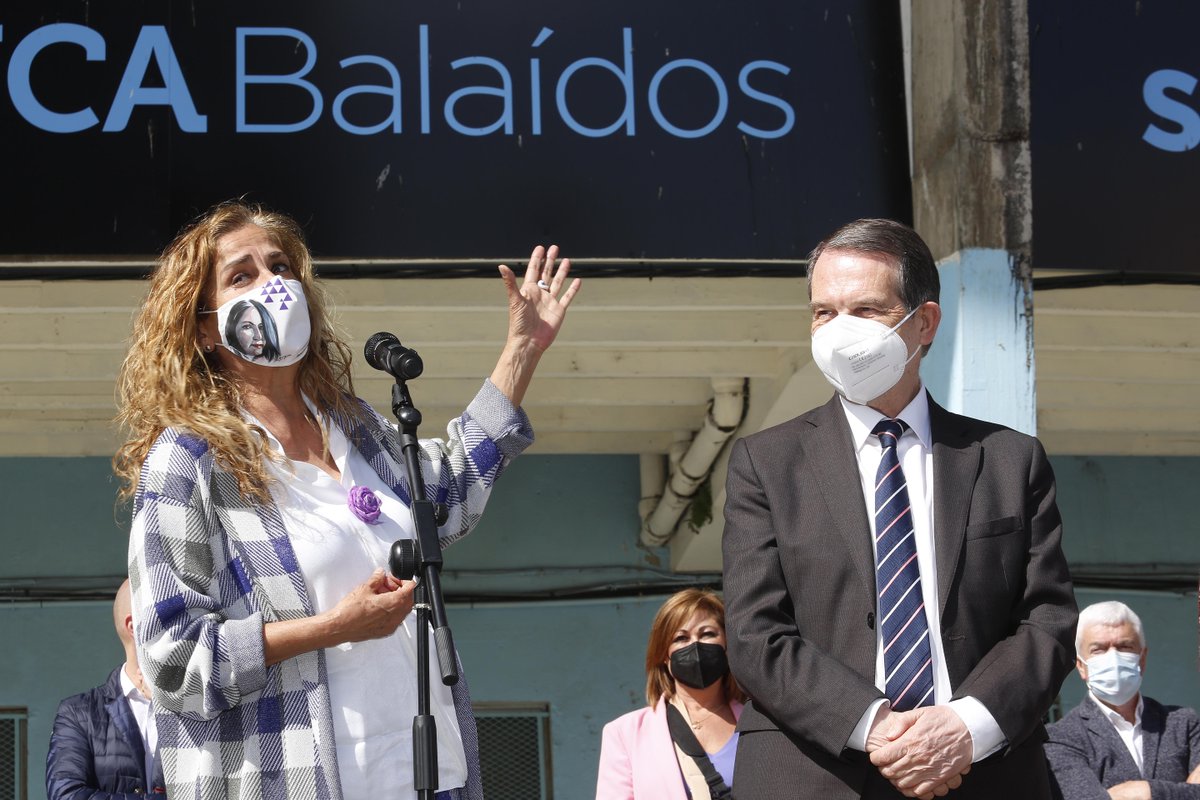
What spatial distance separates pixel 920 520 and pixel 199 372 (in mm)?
1416

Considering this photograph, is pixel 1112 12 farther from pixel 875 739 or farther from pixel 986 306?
pixel 875 739

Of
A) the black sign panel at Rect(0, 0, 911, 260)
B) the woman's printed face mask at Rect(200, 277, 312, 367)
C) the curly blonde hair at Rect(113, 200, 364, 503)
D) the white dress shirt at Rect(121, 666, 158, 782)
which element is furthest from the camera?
the black sign panel at Rect(0, 0, 911, 260)

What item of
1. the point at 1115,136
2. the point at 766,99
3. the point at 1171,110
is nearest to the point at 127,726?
the point at 766,99

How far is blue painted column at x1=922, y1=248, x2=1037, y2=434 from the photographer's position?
4504 mm

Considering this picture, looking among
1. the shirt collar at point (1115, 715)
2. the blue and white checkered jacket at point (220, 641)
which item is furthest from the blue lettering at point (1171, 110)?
the blue and white checkered jacket at point (220, 641)

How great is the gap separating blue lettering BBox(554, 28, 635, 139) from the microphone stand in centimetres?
224

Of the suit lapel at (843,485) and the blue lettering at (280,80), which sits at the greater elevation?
the blue lettering at (280,80)

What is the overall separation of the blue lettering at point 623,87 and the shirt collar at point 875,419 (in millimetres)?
2049

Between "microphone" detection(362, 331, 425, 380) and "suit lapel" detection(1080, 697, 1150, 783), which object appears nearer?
"microphone" detection(362, 331, 425, 380)

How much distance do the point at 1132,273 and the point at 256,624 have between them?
336cm

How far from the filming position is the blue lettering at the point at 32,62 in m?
4.67

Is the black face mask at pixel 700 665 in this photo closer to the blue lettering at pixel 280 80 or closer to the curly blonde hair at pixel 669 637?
the curly blonde hair at pixel 669 637

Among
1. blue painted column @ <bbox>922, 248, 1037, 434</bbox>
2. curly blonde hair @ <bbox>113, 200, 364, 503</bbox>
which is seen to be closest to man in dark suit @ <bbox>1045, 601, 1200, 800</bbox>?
blue painted column @ <bbox>922, 248, 1037, 434</bbox>

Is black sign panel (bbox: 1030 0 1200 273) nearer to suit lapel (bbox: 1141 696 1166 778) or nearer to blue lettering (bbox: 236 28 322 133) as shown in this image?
suit lapel (bbox: 1141 696 1166 778)
